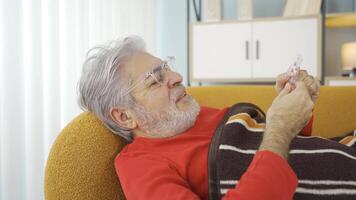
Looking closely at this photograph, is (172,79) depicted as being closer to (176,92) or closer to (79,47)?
(176,92)

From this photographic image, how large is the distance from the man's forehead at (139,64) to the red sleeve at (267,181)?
42cm

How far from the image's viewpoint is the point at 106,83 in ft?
3.15

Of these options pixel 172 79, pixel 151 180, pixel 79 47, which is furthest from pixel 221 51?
pixel 151 180

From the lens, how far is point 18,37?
170 cm

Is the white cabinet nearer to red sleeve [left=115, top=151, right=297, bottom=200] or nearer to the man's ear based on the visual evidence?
the man's ear

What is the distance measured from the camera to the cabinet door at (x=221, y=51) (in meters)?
2.77

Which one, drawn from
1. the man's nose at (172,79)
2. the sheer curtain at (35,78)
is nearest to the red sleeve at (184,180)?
the man's nose at (172,79)

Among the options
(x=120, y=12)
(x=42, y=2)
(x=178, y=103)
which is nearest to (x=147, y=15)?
(x=120, y=12)

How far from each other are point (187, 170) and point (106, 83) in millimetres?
309

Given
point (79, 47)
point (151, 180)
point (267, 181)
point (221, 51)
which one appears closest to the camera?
point (267, 181)

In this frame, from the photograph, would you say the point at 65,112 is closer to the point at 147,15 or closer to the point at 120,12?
the point at 120,12

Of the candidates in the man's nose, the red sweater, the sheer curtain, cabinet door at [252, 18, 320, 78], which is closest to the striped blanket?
the red sweater

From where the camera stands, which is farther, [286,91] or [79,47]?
[79,47]

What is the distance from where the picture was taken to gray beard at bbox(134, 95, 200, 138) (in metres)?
0.97
